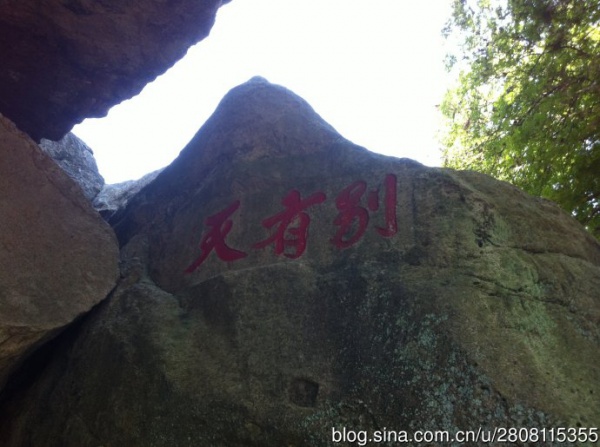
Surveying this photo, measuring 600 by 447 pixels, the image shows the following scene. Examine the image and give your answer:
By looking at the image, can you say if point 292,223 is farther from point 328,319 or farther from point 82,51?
point 82,51

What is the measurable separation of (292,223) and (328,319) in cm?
125

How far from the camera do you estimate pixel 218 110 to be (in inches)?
264

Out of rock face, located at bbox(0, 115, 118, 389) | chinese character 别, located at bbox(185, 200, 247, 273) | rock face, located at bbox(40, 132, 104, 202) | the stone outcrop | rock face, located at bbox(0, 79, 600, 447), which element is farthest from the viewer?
rock face, located at bbox(40, 132, 104, 202)

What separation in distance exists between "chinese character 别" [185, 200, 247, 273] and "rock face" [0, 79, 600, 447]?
26mm

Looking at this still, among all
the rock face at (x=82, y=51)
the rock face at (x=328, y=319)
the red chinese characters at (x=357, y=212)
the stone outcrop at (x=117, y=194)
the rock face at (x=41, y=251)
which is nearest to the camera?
the rock face at (x=328, y=319)

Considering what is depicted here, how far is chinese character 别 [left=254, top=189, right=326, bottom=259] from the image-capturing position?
501 centimetres

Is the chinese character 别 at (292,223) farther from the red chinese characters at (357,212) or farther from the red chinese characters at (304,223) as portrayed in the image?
the red chinese characters at (357,212)

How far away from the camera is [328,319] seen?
14.0 feet

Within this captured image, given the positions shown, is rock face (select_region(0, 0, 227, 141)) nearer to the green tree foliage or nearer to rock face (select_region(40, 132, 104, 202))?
rock face (select_region(40, 132, 104, 202))

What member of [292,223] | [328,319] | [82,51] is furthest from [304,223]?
[82,51]

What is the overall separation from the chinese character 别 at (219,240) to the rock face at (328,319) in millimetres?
26

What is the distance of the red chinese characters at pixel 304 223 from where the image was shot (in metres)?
4.79

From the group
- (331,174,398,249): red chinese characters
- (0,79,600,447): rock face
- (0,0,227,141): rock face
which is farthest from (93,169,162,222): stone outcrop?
(331,174,398,249): red chinese characters

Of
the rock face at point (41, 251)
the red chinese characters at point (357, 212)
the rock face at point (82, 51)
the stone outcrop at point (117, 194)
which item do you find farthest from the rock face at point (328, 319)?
the stone outcrop at point (117, 194)
